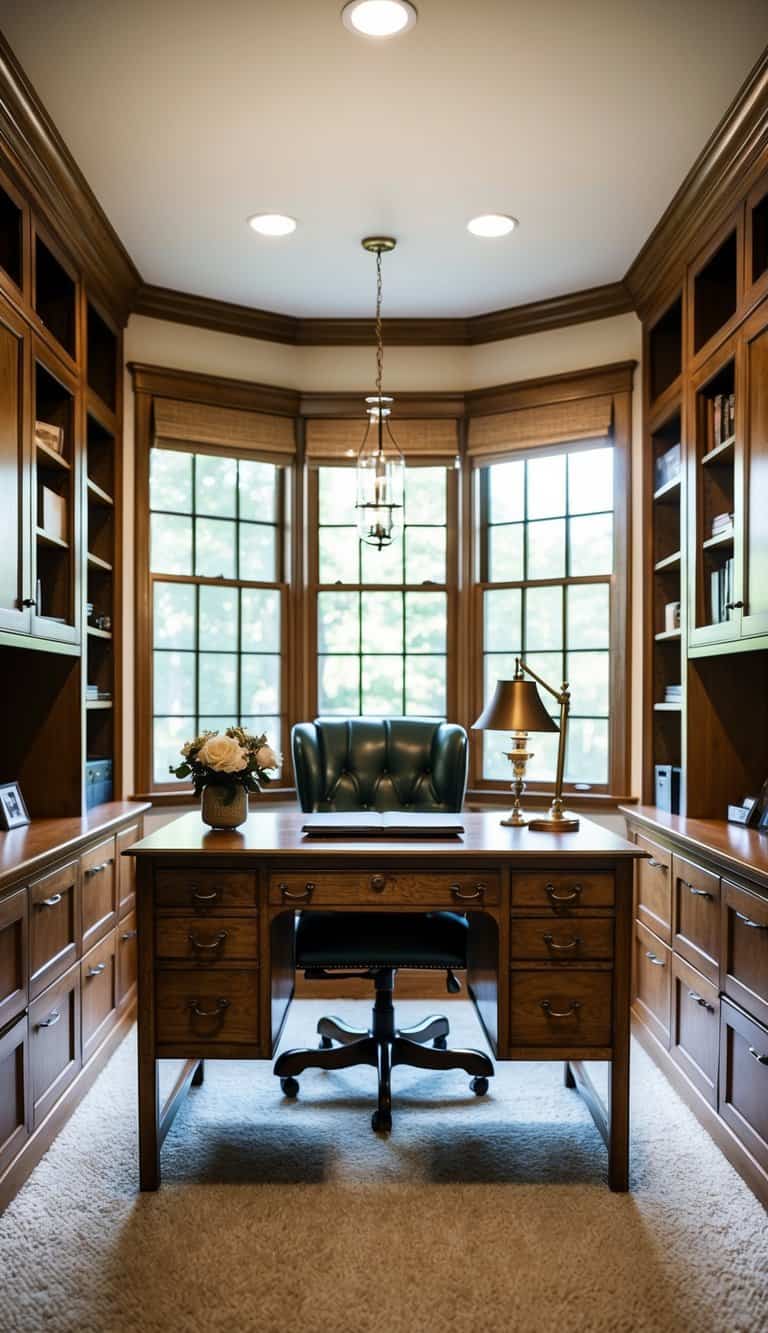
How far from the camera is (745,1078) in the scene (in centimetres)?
263

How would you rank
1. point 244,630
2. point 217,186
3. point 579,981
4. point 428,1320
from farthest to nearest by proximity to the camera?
point 244,630, point 217,186, point 579,981, point 428,1320

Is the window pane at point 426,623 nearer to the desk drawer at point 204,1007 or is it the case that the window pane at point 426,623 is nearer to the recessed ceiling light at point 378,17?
the desk drawer at point 204,1007

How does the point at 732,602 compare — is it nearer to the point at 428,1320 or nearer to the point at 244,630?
the point at 428,1320

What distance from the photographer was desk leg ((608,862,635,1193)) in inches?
102

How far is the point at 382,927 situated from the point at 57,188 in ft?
8.23

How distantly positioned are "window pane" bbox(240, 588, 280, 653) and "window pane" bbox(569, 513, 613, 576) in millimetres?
1393

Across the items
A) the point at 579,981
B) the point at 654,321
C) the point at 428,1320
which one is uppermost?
the point at 654,321

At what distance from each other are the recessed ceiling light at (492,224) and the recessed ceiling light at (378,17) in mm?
1165

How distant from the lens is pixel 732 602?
10.2 feet

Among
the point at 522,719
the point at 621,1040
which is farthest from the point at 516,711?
the point at 621,1040

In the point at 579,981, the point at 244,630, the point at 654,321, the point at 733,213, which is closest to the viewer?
the point at 579,981

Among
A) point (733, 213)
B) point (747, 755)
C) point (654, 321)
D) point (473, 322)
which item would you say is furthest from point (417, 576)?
point (733, 213)

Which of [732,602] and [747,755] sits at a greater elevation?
[732,602]

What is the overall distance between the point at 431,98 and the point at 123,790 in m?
2.77
